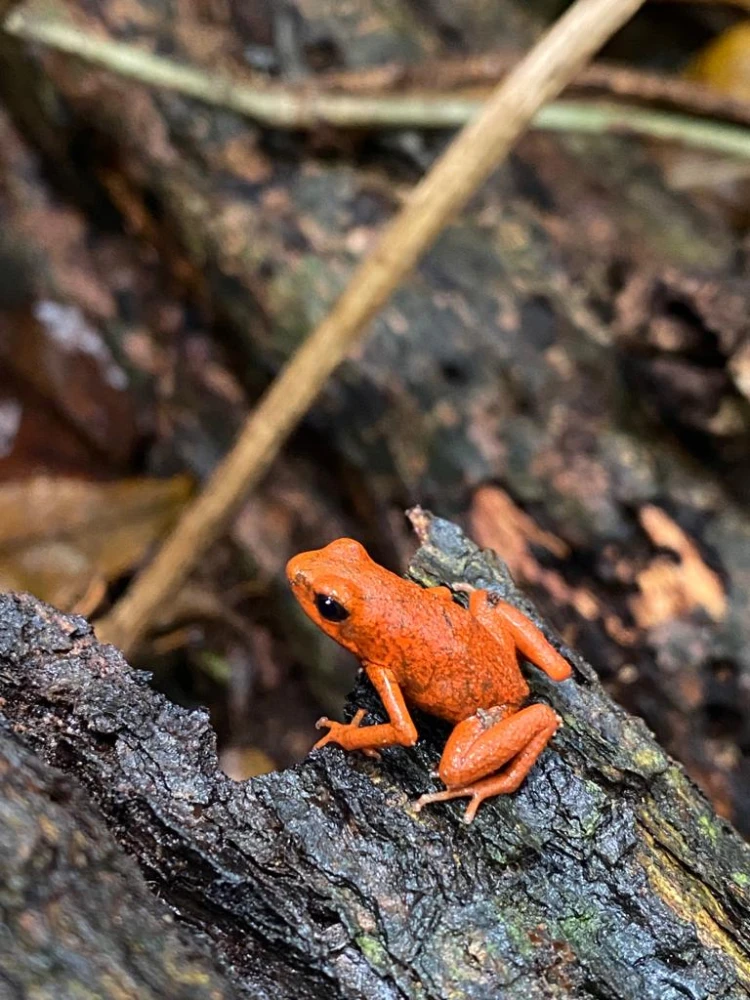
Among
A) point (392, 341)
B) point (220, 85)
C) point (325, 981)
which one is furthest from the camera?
point (220, 85)

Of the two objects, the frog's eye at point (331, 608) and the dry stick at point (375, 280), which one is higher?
the dry stick at point (375, 280)

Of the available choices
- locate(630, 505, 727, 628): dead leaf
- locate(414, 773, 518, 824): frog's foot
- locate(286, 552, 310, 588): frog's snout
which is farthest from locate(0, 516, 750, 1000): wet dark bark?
locate(630, 505, 727, 628): dead leaf

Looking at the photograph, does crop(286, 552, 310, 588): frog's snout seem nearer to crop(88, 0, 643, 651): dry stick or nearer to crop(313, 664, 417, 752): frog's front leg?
crop(313, 664, 417, 752): frog's front leg

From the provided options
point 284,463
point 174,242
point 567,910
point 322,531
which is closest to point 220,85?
point 174,242

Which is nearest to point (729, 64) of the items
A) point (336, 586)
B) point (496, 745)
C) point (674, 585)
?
point (674, 585)

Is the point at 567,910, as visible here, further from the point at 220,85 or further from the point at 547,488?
the point at 220,85

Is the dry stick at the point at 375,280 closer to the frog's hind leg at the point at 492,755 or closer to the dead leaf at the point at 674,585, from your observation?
the dead leaf at the point at 674,585

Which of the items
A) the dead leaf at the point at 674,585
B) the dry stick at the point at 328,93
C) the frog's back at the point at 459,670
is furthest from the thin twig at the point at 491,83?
the frog's back at the point at 459,670
